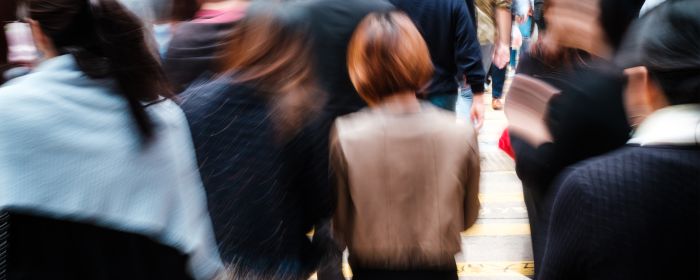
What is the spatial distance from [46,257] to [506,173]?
555cm


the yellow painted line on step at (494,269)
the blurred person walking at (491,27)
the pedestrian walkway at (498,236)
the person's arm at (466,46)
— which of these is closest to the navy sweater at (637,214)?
the pedestrian walkway at (498,236)

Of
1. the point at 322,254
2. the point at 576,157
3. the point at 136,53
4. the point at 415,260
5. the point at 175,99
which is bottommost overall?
the point at 322,254

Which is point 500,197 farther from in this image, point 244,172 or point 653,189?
point 653,189

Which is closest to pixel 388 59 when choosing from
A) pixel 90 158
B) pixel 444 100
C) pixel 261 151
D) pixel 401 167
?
pixel 401 167

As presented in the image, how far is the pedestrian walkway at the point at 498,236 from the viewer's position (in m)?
4.64

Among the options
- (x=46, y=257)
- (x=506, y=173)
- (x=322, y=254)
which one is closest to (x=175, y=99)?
(x=46, y=257)

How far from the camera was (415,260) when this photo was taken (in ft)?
7.66

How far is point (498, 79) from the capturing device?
9.70 meters

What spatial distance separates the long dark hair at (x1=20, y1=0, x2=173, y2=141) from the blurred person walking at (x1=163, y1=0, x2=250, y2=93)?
0.67 metres

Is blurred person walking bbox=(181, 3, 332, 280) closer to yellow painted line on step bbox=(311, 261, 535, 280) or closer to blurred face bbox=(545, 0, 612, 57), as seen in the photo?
blurred face bbox=(545, 0, 612, 57)

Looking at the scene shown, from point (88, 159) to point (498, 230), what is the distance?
13.0ft

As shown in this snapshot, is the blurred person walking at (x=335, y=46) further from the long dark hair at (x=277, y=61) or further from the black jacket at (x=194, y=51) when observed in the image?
the long dark hair at (x=277, y=61)

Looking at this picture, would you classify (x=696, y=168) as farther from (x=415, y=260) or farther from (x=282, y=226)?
(x=282, y=226)

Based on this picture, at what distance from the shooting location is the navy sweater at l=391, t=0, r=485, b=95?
4.12 metres
